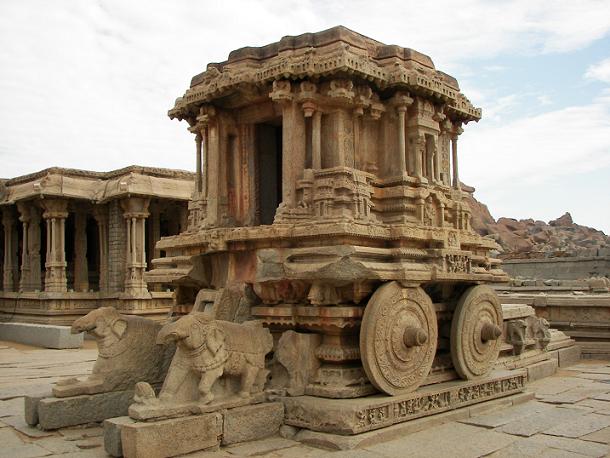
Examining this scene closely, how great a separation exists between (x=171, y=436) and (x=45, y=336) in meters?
12.7

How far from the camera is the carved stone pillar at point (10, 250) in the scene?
2275 cm

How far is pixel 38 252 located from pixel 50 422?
16304 millimetres

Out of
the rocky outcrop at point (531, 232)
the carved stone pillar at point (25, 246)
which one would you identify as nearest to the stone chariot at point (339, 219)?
the carved stone pillar at point (25, 246)

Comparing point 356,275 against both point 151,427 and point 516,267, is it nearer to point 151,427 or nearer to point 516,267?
point 151,427

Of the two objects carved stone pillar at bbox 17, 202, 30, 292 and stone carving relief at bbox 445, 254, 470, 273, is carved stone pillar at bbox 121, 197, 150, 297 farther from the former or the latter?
stone carving relief at bbox 445, 254, 470, 273

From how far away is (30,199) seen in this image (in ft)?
66.5

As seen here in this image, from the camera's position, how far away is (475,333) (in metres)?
8.23

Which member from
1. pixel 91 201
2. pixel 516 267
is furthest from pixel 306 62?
pixel 516 267

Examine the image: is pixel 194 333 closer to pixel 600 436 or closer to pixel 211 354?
pixel 211 354

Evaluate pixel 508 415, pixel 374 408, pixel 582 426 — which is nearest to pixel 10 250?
pixel 374 408

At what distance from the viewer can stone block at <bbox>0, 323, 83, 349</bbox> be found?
1664 centimetres

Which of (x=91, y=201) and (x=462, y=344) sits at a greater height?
(x=91, y=201)

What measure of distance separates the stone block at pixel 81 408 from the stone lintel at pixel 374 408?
190 centimetres

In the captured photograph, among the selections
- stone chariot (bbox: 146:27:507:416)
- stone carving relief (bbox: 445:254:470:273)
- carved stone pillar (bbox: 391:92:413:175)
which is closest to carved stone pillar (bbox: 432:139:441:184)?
stone chariot (bbox: 146:27:507:416)
